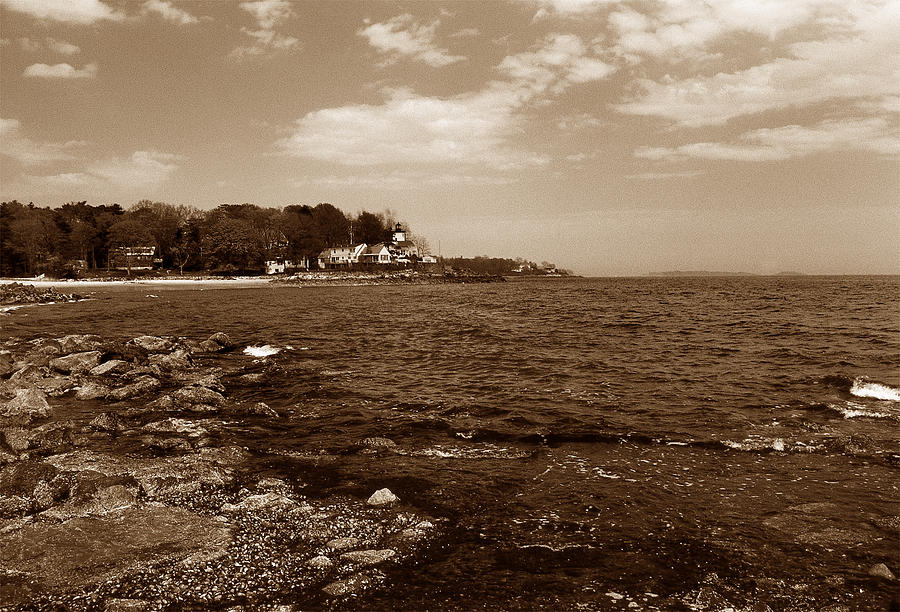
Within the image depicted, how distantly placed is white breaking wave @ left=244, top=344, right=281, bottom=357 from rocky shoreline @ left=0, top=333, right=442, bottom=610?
10.9 m

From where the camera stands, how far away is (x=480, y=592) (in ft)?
20.6

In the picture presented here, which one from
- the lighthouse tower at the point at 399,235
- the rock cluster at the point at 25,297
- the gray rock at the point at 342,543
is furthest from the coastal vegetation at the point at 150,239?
the gray rock at the point at 342,543

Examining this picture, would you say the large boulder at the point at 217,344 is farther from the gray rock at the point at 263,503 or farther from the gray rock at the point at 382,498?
the gray rock at the point at 382,498

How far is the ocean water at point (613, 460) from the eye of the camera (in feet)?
21.7

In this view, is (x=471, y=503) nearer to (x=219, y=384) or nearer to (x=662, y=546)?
(x=662, y=546)

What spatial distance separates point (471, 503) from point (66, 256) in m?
140

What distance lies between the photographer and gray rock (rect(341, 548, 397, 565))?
687 cm

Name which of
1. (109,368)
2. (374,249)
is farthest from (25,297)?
(374,249)

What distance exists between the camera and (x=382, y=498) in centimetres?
879

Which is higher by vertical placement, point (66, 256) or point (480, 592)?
point (66, 256)

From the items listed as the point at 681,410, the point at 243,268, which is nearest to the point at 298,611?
the point at 681,410

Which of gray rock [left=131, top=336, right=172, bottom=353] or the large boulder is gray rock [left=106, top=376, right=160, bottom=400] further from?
the large boulder

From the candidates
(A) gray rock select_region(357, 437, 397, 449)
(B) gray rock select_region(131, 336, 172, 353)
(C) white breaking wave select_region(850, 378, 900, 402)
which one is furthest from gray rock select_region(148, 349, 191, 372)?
(C) white breaking wave select_region(850, 378, 900, 402)

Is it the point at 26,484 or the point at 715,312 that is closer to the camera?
the point at 26,484
